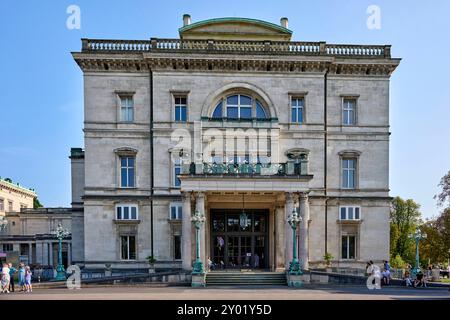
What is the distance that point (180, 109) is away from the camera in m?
30.8

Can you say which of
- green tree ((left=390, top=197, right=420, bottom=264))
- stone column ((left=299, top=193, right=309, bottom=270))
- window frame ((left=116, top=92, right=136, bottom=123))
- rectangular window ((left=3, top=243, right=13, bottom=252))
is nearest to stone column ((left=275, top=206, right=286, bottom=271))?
stone column ((left=299, top=193, right=309, bottom=270))

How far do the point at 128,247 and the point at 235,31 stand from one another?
19.7 metres

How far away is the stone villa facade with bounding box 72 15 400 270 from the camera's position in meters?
30.0

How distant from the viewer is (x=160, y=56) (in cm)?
2997

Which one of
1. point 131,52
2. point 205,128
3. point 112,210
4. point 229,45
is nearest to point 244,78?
point 229,45

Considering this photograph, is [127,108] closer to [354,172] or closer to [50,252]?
[354,172]

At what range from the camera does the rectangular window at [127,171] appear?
30.6m

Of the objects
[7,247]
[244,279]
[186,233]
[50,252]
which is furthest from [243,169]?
[7,247]

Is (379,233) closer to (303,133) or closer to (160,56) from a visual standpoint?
(303,133)

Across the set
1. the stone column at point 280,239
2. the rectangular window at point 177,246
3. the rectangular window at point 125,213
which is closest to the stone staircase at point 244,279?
the stone column at point 280,239

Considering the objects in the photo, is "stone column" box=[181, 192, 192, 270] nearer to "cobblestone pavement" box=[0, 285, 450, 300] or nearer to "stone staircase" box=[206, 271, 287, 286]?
"stone staircase" box=[206, 271, 287, 286]

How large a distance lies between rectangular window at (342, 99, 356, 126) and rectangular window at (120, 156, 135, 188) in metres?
17.2
